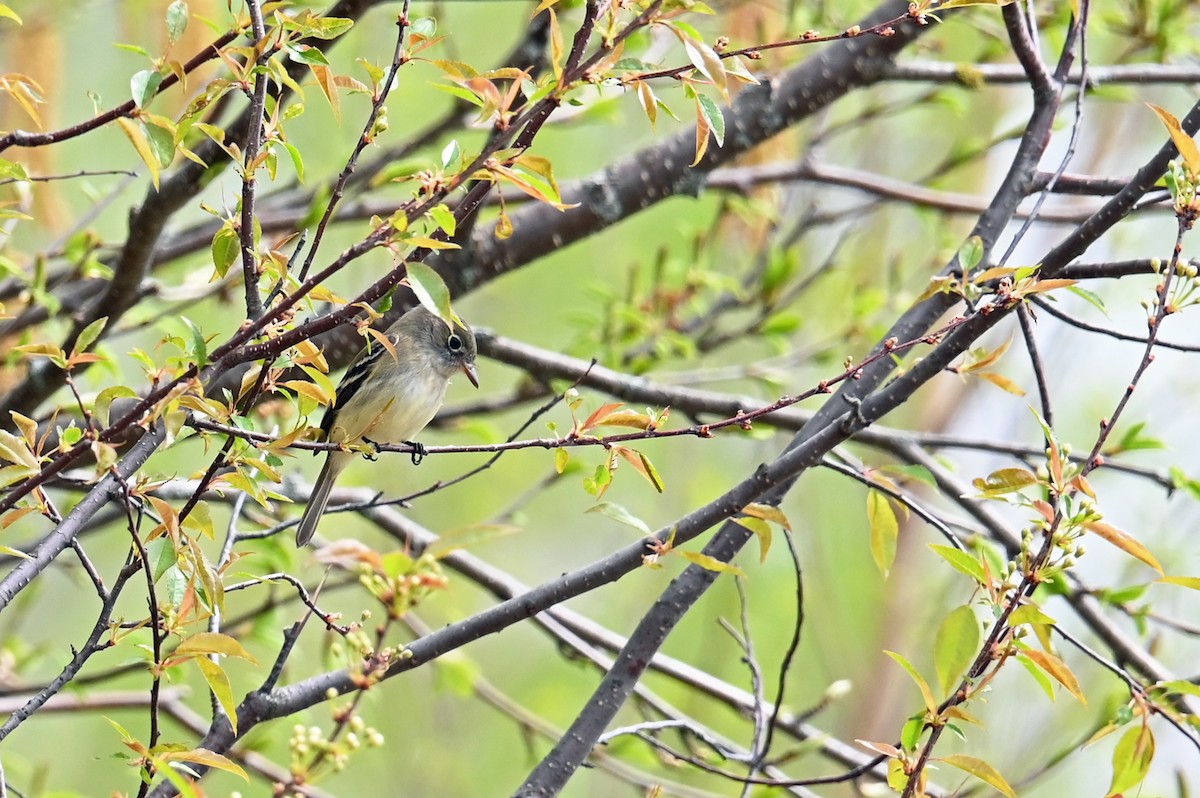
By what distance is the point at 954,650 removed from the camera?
7.00ft

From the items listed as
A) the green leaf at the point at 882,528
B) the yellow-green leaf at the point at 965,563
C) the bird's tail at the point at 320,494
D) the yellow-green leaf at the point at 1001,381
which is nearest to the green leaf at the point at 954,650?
the yellow-green leaf at the point at 965,563

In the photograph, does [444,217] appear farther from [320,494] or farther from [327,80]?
[320,494]

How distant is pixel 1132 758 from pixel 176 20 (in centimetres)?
205

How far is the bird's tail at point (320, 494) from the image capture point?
392 cm

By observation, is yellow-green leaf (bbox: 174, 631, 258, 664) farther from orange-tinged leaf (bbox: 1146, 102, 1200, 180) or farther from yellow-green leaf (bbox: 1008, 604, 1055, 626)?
orange-tinged leaf (bbox: 1146, 102, 1200, 180)

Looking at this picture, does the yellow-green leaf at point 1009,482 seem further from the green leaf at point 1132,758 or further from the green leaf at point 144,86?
the green leaf at point 144,86

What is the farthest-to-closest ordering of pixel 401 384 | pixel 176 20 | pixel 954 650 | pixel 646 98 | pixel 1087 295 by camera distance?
pixel 401 384 → pixel 1087 295 → pixel 954 650 → pixel 176 20 → pixel 646 98

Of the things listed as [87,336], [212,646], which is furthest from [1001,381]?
[87,336]

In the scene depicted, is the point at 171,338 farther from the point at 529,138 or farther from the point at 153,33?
the point at 153,33

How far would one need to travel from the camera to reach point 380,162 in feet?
13.3

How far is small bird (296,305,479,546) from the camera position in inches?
168

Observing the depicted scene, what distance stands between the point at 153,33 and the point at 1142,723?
3560 mm

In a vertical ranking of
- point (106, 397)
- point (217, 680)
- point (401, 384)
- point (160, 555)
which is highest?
point (401, 384)

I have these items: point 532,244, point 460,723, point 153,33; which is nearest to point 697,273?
point 532,244
